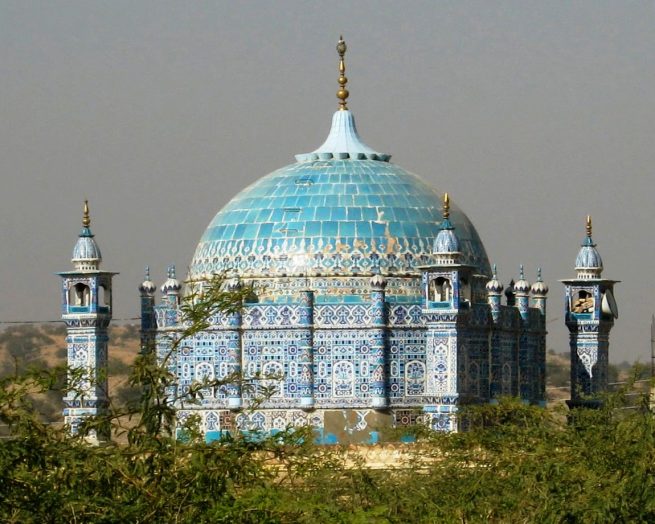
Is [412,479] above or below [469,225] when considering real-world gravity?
below

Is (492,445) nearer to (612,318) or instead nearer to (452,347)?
(452,347)

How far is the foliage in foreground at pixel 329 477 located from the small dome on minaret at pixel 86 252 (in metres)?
9.34

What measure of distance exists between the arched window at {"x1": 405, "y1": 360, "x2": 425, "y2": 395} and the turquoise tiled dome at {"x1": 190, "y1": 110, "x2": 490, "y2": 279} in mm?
1555

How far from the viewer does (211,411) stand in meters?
40.3

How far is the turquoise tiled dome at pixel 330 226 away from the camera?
132ft

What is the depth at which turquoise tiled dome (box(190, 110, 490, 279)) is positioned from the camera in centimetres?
4019

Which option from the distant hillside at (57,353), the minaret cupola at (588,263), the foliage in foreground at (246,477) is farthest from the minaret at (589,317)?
the distant hillside at (57,353)

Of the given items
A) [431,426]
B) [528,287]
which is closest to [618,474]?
[431,426]

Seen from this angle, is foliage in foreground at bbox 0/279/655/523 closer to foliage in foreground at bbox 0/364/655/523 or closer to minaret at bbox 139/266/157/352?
foliage in foreground at bbox 0/364/655/523

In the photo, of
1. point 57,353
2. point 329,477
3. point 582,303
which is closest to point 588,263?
point 582,303

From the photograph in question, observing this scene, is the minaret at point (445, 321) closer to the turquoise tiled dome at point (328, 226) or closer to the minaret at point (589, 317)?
Answer: the turquoise tiled dome at point (328, 226)

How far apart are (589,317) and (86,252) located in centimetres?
867

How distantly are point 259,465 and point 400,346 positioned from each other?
18602 mm

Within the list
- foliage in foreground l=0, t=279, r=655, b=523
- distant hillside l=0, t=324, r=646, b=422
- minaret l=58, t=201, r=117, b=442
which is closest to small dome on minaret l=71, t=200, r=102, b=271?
minaret l=58, t=201, r=117, b=442
